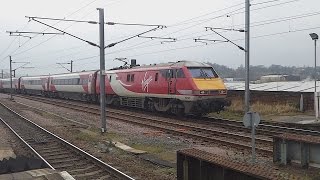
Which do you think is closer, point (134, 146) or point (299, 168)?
point (299, 168)

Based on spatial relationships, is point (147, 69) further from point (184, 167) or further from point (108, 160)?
point (184, 167)

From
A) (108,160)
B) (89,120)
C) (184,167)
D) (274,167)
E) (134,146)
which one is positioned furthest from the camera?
(89,120)

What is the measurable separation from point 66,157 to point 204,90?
10.3m

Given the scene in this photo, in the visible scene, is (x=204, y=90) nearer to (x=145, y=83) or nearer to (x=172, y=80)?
(x=172, y=80)

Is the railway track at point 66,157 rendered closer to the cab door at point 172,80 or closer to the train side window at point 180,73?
the cab door at point 172,80

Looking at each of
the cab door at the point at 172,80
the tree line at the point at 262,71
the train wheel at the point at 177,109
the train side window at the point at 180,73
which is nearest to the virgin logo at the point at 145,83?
the cab door at the point at 172,80

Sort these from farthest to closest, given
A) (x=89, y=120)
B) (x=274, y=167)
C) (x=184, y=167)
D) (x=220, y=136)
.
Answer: (x=89, y=120) < (x=220, y=136) < (x=274, y=167) < (x=184, y=167)

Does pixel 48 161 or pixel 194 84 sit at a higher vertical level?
pixel 194 84

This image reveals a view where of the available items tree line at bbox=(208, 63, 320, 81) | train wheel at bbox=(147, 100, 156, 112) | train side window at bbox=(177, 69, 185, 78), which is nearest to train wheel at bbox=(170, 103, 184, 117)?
train side window at bbox=(177, 69, 185, 78)

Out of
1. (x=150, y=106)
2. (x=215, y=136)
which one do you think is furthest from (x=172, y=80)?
(x=215, y=136)

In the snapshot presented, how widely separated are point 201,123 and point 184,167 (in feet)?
40.6

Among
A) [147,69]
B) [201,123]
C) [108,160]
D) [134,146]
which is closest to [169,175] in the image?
[108,160]

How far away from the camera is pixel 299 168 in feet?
33.7

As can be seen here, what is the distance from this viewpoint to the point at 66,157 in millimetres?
12383
